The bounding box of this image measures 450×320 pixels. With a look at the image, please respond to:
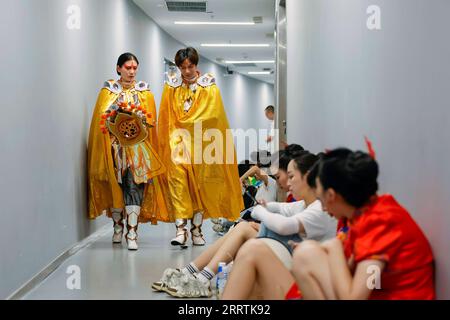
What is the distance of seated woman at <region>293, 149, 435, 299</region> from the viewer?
6.15 ft

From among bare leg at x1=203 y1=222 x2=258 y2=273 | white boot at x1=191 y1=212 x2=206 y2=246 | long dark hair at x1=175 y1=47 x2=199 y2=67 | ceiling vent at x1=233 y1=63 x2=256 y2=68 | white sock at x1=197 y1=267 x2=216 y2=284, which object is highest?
ceiling vent at x1=233 y1=63 x2=256 y2=68

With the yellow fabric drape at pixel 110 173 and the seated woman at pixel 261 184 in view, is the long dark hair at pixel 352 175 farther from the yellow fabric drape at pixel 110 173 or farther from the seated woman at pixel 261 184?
the yellow fabric drape at pixel 110 173

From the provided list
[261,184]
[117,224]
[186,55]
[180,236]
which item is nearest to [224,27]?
[261,184]

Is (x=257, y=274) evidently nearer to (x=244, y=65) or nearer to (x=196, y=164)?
(x=196, y=164)

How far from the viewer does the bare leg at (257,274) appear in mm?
2459

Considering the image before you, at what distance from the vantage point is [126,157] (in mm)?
5797

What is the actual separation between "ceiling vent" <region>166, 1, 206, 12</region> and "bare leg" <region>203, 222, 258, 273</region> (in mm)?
6786

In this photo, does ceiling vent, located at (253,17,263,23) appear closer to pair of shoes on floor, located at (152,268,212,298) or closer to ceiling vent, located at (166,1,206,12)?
ceiling vent, located at (166,1,206,12)

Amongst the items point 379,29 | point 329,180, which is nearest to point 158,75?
point 379,29

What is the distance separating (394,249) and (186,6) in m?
8.79

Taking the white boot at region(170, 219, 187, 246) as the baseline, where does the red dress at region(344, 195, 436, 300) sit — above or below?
above

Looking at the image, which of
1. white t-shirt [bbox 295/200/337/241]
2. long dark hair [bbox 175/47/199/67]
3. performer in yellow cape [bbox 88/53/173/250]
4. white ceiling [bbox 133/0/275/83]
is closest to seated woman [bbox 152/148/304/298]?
white t-shirt [bbox 295/200/337/241]

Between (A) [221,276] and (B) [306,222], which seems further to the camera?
(A) [221,276]
